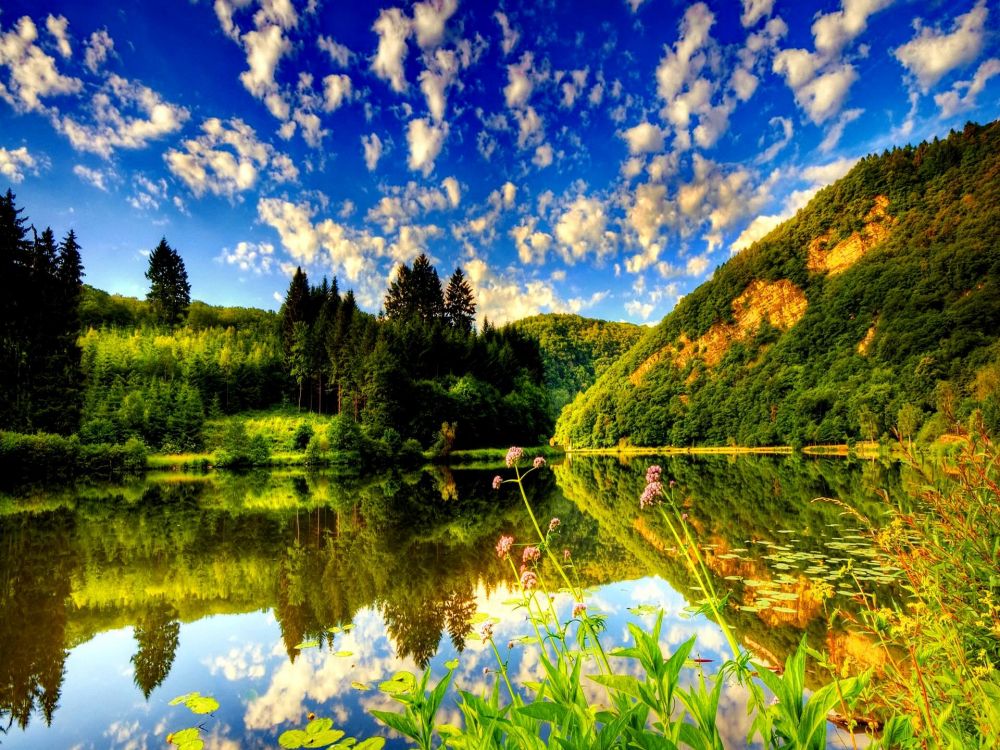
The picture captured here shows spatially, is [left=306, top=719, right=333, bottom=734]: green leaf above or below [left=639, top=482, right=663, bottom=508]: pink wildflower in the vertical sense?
below

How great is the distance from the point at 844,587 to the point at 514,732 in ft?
22.9

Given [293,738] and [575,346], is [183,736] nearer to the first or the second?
[293,738]

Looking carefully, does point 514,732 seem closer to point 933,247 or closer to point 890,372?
point 890,372

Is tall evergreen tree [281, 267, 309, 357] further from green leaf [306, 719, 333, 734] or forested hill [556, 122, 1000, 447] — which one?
green leaf [306, 719, 333, 734]

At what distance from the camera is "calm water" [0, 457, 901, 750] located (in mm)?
4254

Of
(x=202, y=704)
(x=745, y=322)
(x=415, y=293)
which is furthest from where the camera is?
(x=745, y=322)

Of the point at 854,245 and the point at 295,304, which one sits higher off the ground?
the point at 854,245

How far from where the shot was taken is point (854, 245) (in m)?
77.2

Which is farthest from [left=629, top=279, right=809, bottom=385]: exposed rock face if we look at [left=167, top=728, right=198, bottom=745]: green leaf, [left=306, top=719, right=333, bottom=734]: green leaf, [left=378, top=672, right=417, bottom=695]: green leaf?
[left=167, top=728, right=198, bottom=745]: green leaf

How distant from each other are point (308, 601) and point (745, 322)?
8989 cm

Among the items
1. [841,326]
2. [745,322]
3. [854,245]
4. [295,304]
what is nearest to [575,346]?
[745,322]

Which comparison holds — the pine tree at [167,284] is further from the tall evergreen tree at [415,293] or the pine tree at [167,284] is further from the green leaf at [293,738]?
the green leaf at [293,738]

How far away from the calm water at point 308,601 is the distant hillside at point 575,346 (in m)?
94.2

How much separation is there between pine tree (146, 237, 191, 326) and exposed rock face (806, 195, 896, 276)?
301 ft
